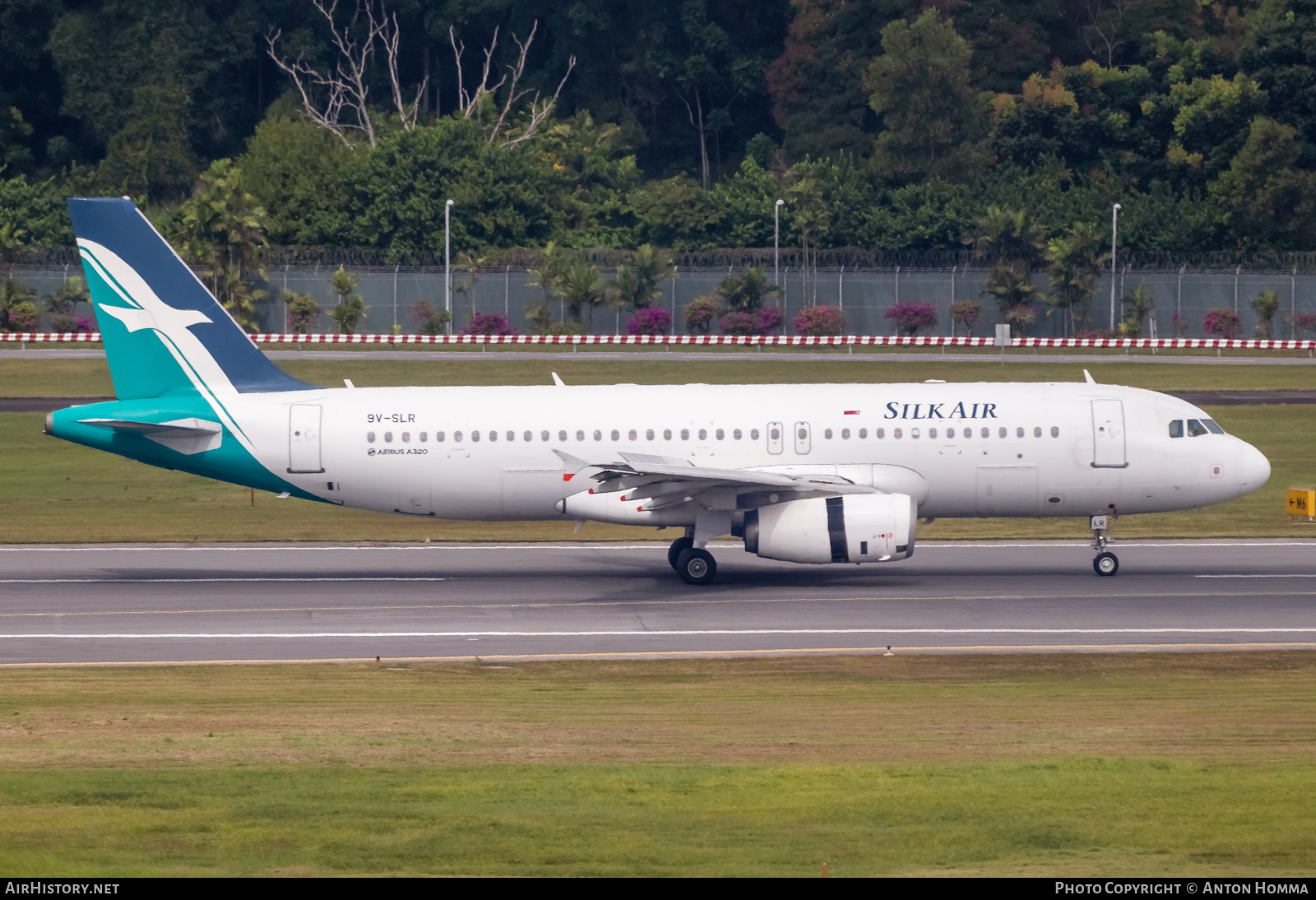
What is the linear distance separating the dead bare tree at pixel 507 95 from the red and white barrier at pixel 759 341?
3020 centimetres

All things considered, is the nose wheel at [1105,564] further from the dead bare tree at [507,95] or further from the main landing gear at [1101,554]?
the dead bare tree at [507,95]

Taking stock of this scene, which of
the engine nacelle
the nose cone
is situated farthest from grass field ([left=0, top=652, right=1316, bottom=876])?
the nose cone

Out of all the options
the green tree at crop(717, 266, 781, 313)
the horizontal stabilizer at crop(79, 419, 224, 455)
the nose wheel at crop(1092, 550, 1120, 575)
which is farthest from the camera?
the green tree at crop(717, 266, 781, 313)

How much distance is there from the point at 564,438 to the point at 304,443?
519 cm

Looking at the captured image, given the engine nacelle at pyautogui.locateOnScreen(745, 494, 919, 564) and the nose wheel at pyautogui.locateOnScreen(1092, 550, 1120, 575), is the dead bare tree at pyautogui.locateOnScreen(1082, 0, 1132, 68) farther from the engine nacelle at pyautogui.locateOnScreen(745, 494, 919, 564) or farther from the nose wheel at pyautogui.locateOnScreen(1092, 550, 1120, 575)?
the engine nacelle at pyautogui.locateOnScreen(745, 494, 919, 564)

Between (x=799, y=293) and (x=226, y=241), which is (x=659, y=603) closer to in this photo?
(x=799, y=293)

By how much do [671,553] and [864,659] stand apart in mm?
9267

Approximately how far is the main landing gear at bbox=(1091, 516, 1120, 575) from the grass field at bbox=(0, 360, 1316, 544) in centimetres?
617

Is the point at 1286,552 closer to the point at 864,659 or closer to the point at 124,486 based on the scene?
the point at 864,659

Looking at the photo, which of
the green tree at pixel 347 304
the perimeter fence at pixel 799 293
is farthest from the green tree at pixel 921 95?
the green tree at pixel 347 304

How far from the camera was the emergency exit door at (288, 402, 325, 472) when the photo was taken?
111 ft

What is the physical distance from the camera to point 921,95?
11156 centimetres
